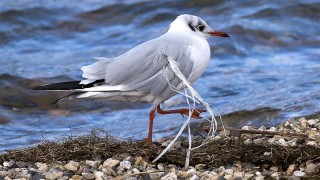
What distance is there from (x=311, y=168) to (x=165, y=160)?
3.14 feet

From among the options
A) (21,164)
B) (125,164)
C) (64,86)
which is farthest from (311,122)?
(21,164)

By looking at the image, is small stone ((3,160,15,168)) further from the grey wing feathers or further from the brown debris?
the grey wing feathers

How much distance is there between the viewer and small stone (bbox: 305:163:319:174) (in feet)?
16.2

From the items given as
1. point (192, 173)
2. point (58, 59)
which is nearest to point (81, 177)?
point (192, 173)

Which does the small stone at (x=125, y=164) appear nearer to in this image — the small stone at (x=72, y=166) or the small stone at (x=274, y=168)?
the small stone at (x=72, y=166)

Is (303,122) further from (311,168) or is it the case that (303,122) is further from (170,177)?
(170,177)

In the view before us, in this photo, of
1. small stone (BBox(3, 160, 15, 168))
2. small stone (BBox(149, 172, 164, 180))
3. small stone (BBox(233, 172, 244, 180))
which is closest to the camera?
small stone (BBox(233, 172, 244, 180))

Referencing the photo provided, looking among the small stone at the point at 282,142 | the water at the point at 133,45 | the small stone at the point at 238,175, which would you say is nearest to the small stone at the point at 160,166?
the small stone at the point at 238,175

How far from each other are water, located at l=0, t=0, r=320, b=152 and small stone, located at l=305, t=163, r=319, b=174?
1.93 metres

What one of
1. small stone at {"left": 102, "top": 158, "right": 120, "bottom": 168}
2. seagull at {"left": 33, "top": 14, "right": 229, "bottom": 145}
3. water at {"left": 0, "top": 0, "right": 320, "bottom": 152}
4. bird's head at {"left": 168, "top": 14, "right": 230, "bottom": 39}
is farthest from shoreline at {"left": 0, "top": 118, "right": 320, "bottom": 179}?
bird's head at {"left": 168, "top": 14, "right": 230, "bottom": 39}

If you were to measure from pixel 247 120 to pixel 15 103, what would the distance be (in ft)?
10.0

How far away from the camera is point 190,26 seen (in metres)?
6.10

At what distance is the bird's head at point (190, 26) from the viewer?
602cm

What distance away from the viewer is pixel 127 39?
12234mm
